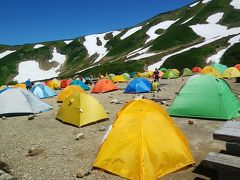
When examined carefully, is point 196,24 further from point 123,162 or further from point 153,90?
point 123,162

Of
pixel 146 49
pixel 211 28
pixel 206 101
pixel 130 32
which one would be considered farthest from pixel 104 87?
pixel 130 32

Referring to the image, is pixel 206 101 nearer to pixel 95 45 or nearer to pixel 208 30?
pixel 208 30

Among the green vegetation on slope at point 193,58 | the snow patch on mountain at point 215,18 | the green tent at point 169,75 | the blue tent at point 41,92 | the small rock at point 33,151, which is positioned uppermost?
the snow patch on mountain at point 215,18

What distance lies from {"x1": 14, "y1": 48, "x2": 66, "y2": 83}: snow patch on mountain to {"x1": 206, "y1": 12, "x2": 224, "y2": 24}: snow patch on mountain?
215ft

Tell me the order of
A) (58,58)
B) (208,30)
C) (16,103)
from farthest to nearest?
(58,58), (208,30), (16,103)

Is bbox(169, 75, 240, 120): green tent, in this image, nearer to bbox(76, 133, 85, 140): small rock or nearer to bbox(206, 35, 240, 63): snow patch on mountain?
bbox(76, 133, 85, 140): small rock

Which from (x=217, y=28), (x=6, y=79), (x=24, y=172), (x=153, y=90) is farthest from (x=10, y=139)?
(x=6, y=79)

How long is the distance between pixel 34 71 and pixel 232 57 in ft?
308

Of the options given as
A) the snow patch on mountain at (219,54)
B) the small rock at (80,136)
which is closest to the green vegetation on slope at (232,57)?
the snow patch on mountain at (219,54)

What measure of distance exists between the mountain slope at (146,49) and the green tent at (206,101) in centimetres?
5215

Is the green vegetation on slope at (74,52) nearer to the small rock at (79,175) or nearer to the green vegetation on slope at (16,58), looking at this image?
the green vegetation on slope at (16,58)

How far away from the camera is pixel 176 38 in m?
109

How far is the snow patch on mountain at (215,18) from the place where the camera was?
117375mm

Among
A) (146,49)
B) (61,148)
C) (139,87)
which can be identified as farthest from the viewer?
(146,49)
